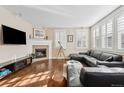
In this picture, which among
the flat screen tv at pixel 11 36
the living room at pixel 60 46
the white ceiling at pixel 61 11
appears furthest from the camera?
the white ceiling at pixel 61 11

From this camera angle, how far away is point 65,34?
30.2 ft

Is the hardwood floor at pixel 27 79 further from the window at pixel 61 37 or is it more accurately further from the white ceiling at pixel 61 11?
the window at pixel 61 37

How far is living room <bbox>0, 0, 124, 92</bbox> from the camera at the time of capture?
71.6 inches

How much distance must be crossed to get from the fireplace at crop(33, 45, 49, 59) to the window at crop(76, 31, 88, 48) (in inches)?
93.9

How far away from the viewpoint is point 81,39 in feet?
30.2

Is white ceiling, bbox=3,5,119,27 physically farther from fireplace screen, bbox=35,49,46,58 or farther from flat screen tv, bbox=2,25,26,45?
fireplace screen, bbox=35,49,46,58

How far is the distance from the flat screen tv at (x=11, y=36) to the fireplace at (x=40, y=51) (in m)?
2.43

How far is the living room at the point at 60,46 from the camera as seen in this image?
1.82 m

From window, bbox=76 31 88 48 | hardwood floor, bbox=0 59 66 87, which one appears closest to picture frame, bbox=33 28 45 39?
window, bbox=76 31 88 48

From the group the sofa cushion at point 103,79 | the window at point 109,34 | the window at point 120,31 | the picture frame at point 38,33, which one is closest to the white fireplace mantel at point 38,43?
the picture frame at point 38,33

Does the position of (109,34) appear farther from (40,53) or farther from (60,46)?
(40,53)

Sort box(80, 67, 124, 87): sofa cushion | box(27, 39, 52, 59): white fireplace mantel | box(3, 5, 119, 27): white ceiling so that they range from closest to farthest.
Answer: box(80, 67, 124, 87): sofa cushion
box(3, 5, 119, 27): white ceiling
box(27, 39, 52, 59): white fireplace mantel
